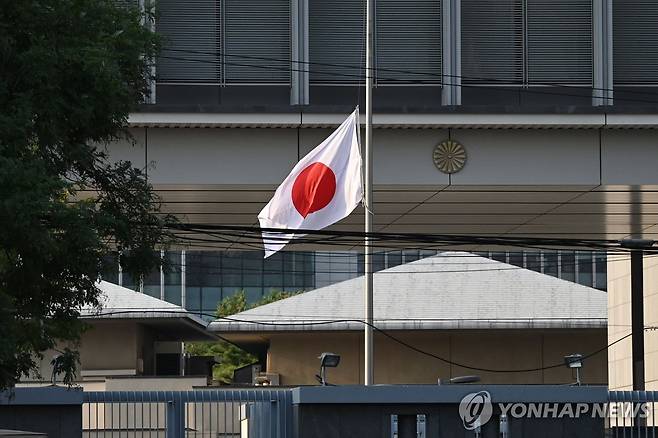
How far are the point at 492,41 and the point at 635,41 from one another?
108 inches

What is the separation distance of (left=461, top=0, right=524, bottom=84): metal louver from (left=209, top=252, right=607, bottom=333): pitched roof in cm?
2298

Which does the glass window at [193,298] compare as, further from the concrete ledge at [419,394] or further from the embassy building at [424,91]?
the concrete ledge at [419,394]

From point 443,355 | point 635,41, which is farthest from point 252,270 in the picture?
point 635,41

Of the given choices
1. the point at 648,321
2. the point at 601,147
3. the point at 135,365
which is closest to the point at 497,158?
the point at 601,147

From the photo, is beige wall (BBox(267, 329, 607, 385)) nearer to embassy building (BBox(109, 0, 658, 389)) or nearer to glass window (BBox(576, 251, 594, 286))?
embassy building (BBox(109, 0, 658, 389))

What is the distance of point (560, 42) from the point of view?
26297 millimetres

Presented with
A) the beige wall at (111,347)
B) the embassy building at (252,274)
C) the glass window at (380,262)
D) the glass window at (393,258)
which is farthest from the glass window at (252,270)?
the beige wall at (111,347)

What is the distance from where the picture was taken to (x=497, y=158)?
2625 cm

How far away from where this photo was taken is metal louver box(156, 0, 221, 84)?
25.9 meters

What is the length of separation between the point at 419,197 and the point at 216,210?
485cm

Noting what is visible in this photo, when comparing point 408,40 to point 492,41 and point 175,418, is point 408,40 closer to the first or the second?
point 492,41

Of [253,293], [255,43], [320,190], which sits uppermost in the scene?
[253,293]

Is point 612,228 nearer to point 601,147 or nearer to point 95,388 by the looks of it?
point 601,147

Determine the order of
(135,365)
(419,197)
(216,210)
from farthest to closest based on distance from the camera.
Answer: (135,365) → (216,210) → (419,197)
